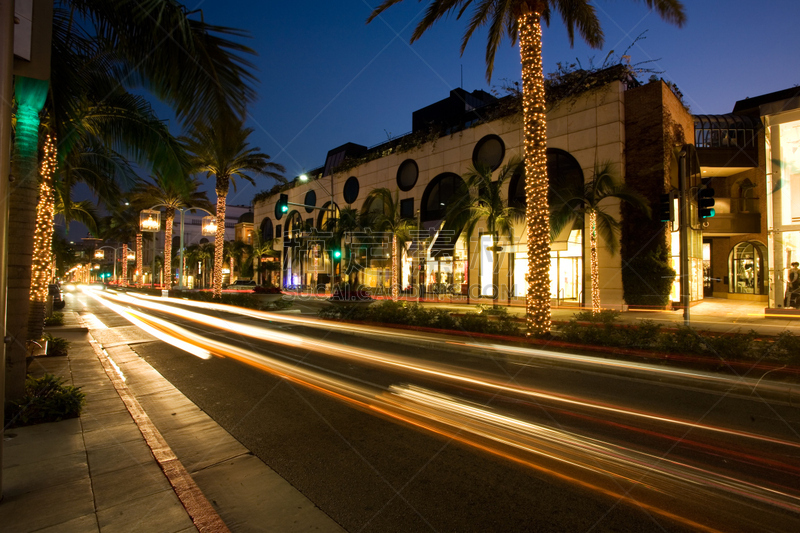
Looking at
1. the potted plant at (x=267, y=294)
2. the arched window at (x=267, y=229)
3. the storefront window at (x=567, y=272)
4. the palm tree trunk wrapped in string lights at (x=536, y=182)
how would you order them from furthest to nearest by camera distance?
the arched window at (x=267, y=229) < the storefront window at (x=567, y=272) < the potted plant at (x=267, y=294) < the palm tree trunk wrapped in string lights at (x=536, y=182)

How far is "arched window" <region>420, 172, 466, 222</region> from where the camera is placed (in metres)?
34.3

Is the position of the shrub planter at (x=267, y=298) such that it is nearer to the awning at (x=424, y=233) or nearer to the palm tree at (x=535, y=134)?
the awning at (x=424, y=233)

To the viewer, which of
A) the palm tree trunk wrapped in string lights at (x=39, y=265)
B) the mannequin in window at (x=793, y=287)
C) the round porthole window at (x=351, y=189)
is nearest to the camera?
the palm tree trunk wrapped in string lights at (x=39, y=265)

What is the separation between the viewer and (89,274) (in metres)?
146

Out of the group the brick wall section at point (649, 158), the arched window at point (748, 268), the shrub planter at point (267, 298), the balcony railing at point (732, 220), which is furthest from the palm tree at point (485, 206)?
the arched window at point (748, 268)

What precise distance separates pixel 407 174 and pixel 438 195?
177 inches

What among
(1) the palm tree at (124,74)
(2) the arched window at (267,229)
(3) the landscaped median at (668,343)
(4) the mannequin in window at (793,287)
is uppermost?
(2) the arched window at (267,229)

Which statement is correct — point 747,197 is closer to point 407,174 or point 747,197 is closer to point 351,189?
point 407,174

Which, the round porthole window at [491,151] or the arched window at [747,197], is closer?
the arched window at [747,197]

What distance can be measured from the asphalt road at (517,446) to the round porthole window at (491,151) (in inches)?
912

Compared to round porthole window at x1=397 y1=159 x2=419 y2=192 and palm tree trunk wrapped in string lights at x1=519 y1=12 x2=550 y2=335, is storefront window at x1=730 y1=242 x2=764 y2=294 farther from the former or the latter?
palm tree trunk wrapped in string lights at x1=519 y1=12 x2=550 y2=335

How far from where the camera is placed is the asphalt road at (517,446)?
3551 mm

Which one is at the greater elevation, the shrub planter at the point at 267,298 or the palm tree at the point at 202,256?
the palm tree at the point at 202,256

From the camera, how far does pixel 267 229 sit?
64.7 metres
